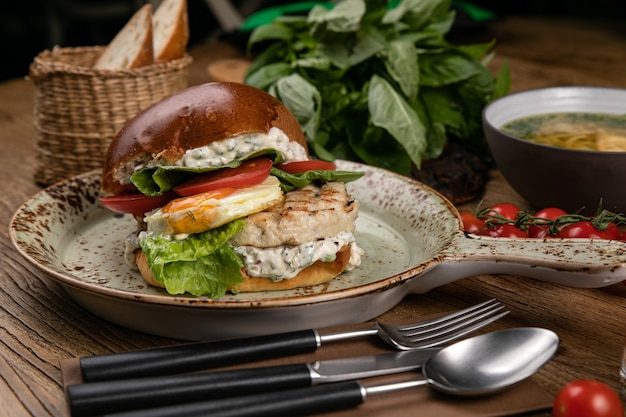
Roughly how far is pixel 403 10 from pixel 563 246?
153 cm

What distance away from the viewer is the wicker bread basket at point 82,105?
2.58 meters

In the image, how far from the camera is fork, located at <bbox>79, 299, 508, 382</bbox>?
1.39 metres

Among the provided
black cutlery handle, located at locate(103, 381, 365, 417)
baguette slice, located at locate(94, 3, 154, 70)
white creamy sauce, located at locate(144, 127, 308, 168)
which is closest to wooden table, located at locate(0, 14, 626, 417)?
black cutlery handle, located at locate(103, 381, 365, 417)

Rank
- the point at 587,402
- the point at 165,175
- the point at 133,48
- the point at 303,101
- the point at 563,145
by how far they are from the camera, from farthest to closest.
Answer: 1. the point at 133,48
2. the point at 303,101
3. the point at 563,145
4. the point at 165,175
5. the point at 587,402

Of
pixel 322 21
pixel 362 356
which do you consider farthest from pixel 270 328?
pixel 322 21

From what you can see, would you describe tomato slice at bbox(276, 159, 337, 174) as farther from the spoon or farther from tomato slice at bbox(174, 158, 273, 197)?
the spoon

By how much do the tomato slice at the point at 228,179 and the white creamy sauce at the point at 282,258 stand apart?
15 cm

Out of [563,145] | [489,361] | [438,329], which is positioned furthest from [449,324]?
[563,145]

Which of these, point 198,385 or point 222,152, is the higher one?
point 222,152

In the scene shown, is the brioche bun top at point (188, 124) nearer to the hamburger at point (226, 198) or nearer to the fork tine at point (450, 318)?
the hamburger at point (226, 198)

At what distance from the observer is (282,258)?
1737mm

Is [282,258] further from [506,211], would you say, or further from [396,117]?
[396,117]

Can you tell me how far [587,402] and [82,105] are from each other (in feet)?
6.39

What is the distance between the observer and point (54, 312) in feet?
5.87
